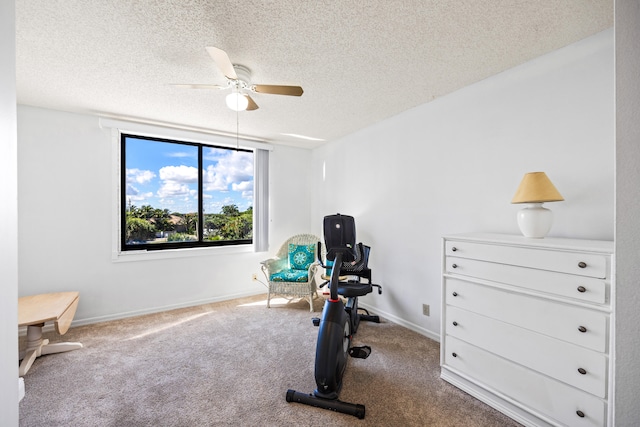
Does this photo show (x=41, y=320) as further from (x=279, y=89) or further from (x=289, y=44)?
(x=289, y=44)

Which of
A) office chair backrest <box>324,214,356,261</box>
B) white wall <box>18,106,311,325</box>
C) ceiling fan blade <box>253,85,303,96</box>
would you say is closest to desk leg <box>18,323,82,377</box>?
white wall <box>18,106,311,325</box>

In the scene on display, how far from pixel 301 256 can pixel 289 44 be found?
2847 mm

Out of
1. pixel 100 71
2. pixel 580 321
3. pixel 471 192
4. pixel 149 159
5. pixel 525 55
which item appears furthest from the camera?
pixel 149 159

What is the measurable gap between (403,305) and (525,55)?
2607 mm

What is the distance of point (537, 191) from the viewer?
1.77m

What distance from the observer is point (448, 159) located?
2.68m

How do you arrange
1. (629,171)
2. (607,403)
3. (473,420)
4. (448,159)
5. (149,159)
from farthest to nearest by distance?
(149,159) < (448,159) < (473,420) < (607,403) < (629,171)

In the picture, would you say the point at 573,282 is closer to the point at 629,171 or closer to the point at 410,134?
the point at 629,171

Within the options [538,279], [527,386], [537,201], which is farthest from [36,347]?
[537,201]

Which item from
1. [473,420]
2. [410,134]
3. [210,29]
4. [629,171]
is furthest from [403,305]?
[210,29]

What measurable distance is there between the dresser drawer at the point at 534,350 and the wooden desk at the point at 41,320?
335 centimetres

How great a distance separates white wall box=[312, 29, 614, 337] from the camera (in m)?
1.80

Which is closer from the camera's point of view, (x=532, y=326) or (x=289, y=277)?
(x=532, y=326)

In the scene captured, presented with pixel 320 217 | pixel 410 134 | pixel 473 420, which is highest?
pixel 410 134
